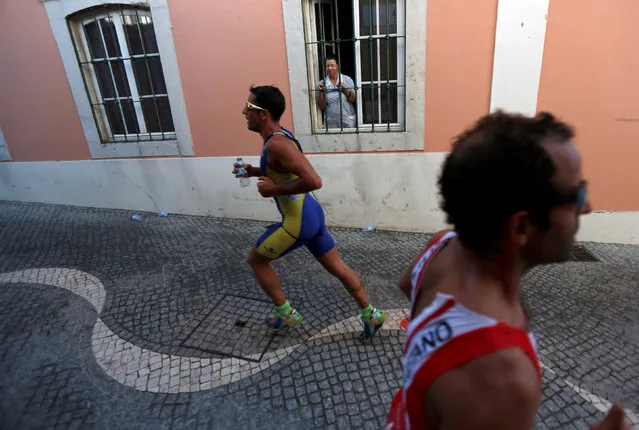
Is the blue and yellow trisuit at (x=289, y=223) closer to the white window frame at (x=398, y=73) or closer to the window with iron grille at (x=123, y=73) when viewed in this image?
the white window frame at (x=398, y=73)

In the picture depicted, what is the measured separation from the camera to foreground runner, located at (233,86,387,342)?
253 cm

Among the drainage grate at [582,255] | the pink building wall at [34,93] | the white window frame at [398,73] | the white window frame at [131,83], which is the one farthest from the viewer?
the pink building wall at [34,93]

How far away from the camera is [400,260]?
4.33 m

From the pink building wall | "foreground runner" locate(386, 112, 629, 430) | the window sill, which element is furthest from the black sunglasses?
the pink building wall

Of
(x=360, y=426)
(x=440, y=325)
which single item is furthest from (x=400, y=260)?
(x=440, y=325)

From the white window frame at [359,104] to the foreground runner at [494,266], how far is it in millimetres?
4050

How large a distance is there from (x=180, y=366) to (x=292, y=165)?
1746mm

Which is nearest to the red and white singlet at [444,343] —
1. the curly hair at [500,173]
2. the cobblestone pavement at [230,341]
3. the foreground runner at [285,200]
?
the curly hair at [500,173]

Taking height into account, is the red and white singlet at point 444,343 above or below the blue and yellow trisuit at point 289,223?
above

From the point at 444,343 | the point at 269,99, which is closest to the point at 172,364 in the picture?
the point at 269,99

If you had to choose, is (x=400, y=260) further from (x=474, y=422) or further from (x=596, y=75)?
(x=474, y=422)

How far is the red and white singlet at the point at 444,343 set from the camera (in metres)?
0.76

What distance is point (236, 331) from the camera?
3125 mm

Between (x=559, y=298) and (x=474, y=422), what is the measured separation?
3.44 metres
